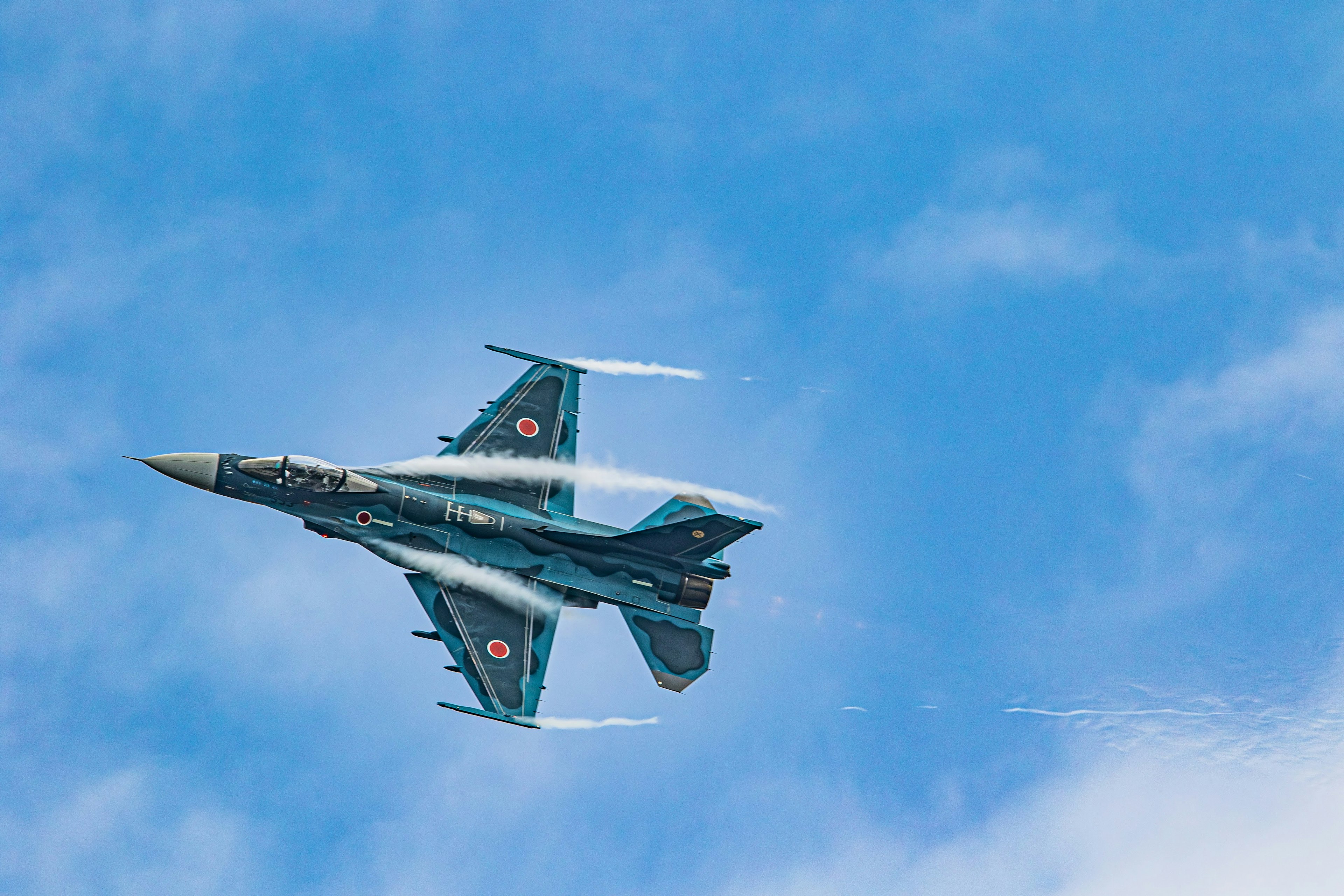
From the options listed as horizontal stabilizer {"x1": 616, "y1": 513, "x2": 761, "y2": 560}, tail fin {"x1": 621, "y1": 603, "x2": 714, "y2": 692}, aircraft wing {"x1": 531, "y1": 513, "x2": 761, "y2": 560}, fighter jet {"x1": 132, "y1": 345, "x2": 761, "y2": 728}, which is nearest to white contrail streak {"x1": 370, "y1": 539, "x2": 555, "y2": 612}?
fighter jet {"x1": 132, "y1": 345, "x2": 761, "y2": 728}

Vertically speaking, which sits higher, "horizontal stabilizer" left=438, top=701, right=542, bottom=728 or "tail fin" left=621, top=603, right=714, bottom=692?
"tail fin" left=621, top=603, right=714, bottom=692

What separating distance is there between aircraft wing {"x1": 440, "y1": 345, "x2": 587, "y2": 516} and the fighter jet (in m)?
0.10

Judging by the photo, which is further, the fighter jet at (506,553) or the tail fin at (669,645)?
the tail fin at (669,645)

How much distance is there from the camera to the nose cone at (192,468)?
1890 inches

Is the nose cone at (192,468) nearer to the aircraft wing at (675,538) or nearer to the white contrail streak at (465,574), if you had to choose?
the white contrail streak at (465,574)

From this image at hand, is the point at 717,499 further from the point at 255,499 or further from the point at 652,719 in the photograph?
the point at 255,499

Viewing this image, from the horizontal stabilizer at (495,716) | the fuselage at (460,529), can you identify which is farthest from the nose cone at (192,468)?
the horizontal stabilizer at (495,716)

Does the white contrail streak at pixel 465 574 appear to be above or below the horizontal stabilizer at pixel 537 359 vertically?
below

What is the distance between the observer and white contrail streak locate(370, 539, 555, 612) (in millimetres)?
49031

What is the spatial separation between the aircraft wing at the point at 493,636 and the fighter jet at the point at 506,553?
0.03 meters

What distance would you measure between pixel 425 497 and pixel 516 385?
5714 millimetres

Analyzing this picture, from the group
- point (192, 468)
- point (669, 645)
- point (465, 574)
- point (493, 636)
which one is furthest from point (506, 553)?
point (192, 468)

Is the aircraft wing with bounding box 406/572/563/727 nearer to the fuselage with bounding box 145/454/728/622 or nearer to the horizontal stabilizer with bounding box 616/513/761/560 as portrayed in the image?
the fuselage with bounding box 145/454/728/622

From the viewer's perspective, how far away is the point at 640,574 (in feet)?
163
